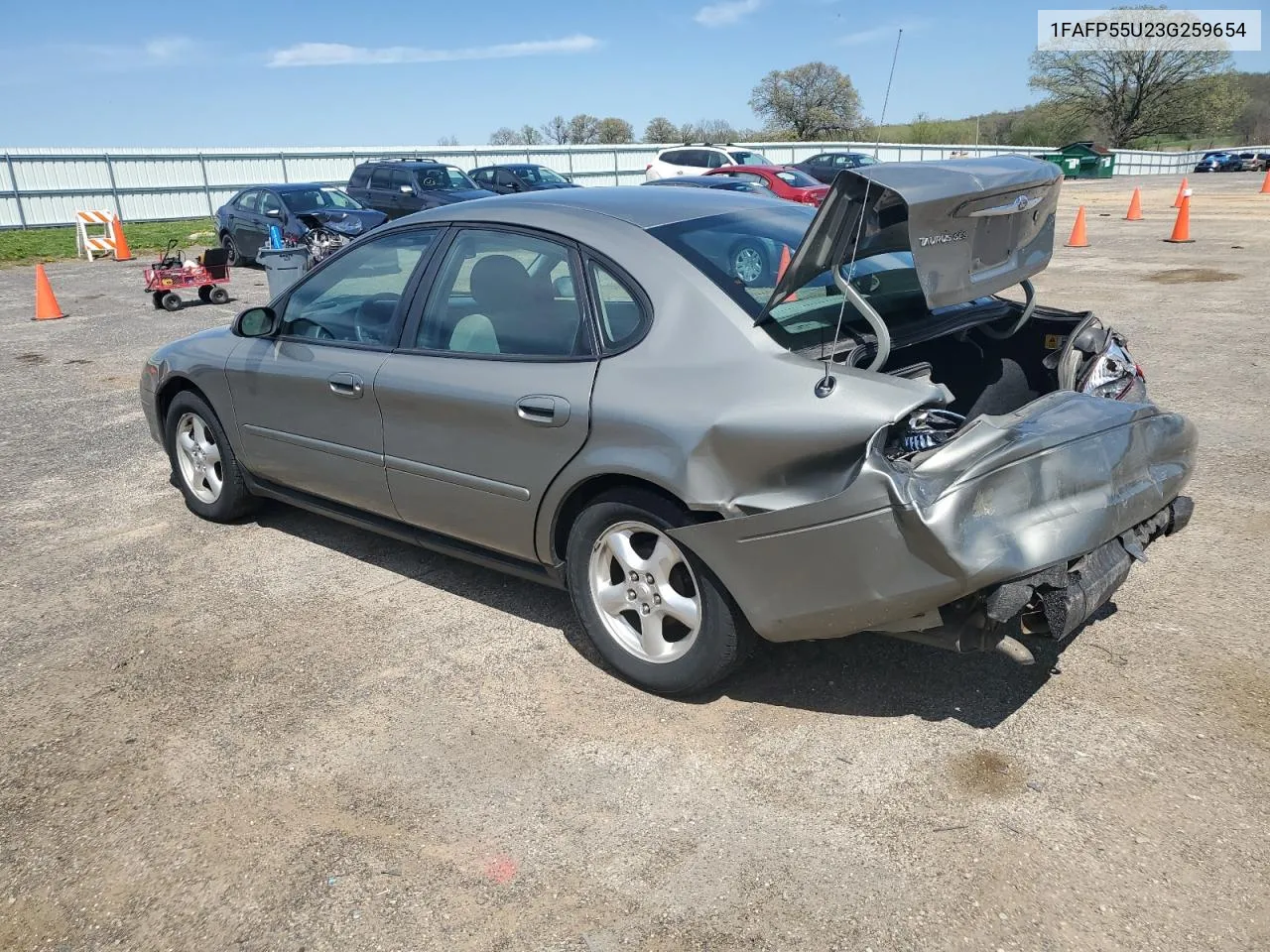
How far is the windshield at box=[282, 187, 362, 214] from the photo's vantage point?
18.4 metres

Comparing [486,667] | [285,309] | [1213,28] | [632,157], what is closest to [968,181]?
[486,667]

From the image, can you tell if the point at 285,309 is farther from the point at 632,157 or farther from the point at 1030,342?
the point at 632,157

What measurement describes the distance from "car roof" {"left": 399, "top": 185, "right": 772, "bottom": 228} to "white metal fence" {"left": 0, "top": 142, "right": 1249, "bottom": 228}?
24803 millimetres

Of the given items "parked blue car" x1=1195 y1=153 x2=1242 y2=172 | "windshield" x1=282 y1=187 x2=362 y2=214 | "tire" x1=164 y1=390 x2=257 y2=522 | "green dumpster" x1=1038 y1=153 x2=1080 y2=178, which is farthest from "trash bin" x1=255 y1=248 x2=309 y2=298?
"parked blue car" x1=1195 y1=153 x2=1242 y2=172

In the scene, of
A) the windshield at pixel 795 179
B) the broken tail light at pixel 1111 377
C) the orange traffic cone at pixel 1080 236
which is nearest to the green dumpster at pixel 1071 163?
the windshield at pixel 795 179

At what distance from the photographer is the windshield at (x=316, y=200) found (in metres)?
18.4

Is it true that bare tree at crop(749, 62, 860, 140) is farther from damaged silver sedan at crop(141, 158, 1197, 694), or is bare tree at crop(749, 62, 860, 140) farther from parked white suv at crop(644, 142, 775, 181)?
damaged silver sedan at crop(141, 158, 1197, 694)

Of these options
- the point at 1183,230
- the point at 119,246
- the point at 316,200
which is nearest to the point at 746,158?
the point at 1183,230

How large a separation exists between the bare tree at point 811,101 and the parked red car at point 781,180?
1604 centimetres

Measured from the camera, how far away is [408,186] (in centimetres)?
2133

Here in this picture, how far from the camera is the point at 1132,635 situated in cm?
377

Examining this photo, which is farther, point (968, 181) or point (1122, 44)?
point (1122, 44)

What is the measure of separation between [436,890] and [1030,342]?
316 cm

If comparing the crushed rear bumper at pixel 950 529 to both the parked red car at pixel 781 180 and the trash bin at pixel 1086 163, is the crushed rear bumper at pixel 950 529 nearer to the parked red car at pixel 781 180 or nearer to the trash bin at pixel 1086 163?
the parked red car at pixel 781 180
